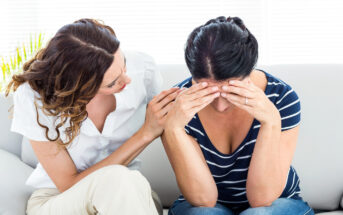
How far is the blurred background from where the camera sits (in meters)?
2.51

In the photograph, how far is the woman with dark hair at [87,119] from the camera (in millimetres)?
1188

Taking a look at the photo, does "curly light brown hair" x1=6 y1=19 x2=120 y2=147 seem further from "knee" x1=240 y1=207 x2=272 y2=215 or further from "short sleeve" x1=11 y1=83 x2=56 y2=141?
"knee" x1=240 y1=207 x2=272 y2=215

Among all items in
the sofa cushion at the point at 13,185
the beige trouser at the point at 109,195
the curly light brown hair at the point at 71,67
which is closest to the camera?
the beige trouser at the point at 109,195

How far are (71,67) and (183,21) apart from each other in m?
1.49

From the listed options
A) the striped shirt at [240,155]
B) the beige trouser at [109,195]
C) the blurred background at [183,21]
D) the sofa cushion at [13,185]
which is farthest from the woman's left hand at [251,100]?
the blurred background at [183,21]

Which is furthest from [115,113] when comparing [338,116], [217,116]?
[338,116]

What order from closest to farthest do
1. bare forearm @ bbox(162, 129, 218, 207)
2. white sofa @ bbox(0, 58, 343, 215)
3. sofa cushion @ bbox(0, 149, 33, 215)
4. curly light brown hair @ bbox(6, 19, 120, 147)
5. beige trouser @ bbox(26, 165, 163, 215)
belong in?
beige trouser @ bbox(26, 165, 163, 215) < curly light brown hair @ bbox(6, 19, 120, 147) < bare forearm @ bbox(162, 129, 218, 207) < sofa cushion @ bbox(0, 149, 33, 215) < white sofa @ bbox(0, 58, 343, 215)

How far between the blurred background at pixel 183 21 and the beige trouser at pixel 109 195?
1587 millimetres

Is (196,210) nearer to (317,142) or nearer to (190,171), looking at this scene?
(190,171)

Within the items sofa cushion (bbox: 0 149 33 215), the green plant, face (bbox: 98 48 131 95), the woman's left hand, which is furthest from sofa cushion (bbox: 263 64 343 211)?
the green plant

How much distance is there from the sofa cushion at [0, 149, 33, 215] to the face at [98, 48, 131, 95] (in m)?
0.53

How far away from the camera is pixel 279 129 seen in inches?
50.8

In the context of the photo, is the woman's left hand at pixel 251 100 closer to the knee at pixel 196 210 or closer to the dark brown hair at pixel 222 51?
the dark brown hair at pixel 222 51

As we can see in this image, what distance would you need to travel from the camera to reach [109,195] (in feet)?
3.74
